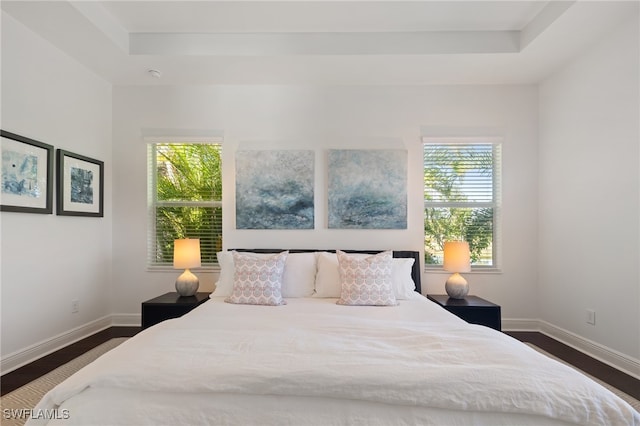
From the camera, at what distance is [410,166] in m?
3.66

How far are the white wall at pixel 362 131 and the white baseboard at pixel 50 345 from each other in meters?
0.25

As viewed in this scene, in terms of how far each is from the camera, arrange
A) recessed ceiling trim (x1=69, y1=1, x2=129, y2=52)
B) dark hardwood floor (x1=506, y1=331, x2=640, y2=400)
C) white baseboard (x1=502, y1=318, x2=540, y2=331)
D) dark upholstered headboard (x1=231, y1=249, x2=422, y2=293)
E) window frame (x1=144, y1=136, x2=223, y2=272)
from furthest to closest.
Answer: window frame (x1=144, y1=136, x2=223, y2=272)
white baseboard (x1=502, y1=318, x2=540, y2=331)
dark upholstered headboard (x1=231, y1=249, x2=422, y2=293)
recessed ceiling trim (x1=69, y1=1, x2=129, y2=52)
dark hardwood floor (x1=506, y1=331, x2=640, y2=400)

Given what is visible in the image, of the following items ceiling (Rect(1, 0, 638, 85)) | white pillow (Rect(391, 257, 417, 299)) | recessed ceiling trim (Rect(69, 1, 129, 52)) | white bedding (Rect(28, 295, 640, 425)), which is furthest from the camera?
white pillow (Rect(391, 257, 417, 299))

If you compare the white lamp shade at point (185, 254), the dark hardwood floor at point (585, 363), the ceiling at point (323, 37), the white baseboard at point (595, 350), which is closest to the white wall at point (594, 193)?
the white baseboard at point (595, 350)

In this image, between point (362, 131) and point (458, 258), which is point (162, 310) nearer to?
point (362, 131)

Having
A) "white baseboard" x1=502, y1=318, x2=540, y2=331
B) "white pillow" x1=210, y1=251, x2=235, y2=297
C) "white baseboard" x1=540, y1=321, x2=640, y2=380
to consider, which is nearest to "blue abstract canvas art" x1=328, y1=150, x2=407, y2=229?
"white pillow" x1=210, y1=251, x2=235, y2=297

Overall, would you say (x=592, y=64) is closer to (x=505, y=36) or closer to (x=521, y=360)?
(x=505, y=36)

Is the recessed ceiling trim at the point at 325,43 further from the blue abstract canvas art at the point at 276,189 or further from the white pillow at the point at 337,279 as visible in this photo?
the white pillow at the point at 337,279

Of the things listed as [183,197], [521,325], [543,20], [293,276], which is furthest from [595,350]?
[183,197]

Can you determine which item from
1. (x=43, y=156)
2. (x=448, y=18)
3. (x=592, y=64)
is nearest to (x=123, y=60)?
(x=43, y=156)

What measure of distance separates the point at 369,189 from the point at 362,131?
0.66 m

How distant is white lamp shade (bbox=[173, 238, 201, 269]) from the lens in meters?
3.24

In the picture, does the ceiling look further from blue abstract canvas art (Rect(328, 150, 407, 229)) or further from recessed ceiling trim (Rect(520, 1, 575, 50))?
blue abstract canvas art (Rect(328, 150, 407, 229))

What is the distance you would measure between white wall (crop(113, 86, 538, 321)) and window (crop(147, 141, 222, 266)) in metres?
0.17
